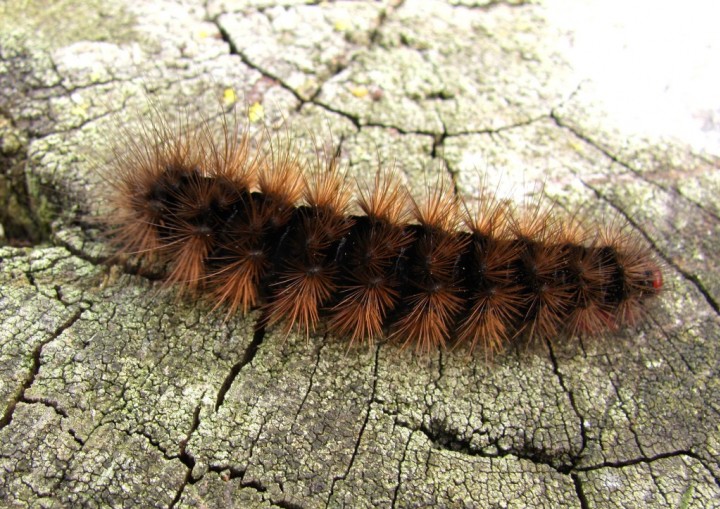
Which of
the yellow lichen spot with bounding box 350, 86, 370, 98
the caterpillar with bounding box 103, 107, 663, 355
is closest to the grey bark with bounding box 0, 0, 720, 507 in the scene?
the yellow lichen spot with bounding box 350, 86, 370, 98

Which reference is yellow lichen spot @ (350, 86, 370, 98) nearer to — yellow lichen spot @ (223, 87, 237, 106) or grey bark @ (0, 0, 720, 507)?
grey bark @ (0, 0, 720, 507)

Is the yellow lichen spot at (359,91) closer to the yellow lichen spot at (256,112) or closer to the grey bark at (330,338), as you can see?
the grey bark at (330,338)

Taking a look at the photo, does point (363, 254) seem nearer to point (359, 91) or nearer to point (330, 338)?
point (330, 338)

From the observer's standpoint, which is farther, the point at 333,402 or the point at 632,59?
the point at 632,59

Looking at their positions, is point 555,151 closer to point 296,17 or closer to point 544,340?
point 544,340

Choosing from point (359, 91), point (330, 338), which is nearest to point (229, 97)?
point (359, 91)

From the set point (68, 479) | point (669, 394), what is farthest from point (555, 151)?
point (68, 479)

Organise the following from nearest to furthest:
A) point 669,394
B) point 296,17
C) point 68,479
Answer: point 68,479
point 669,394
point 296,17
